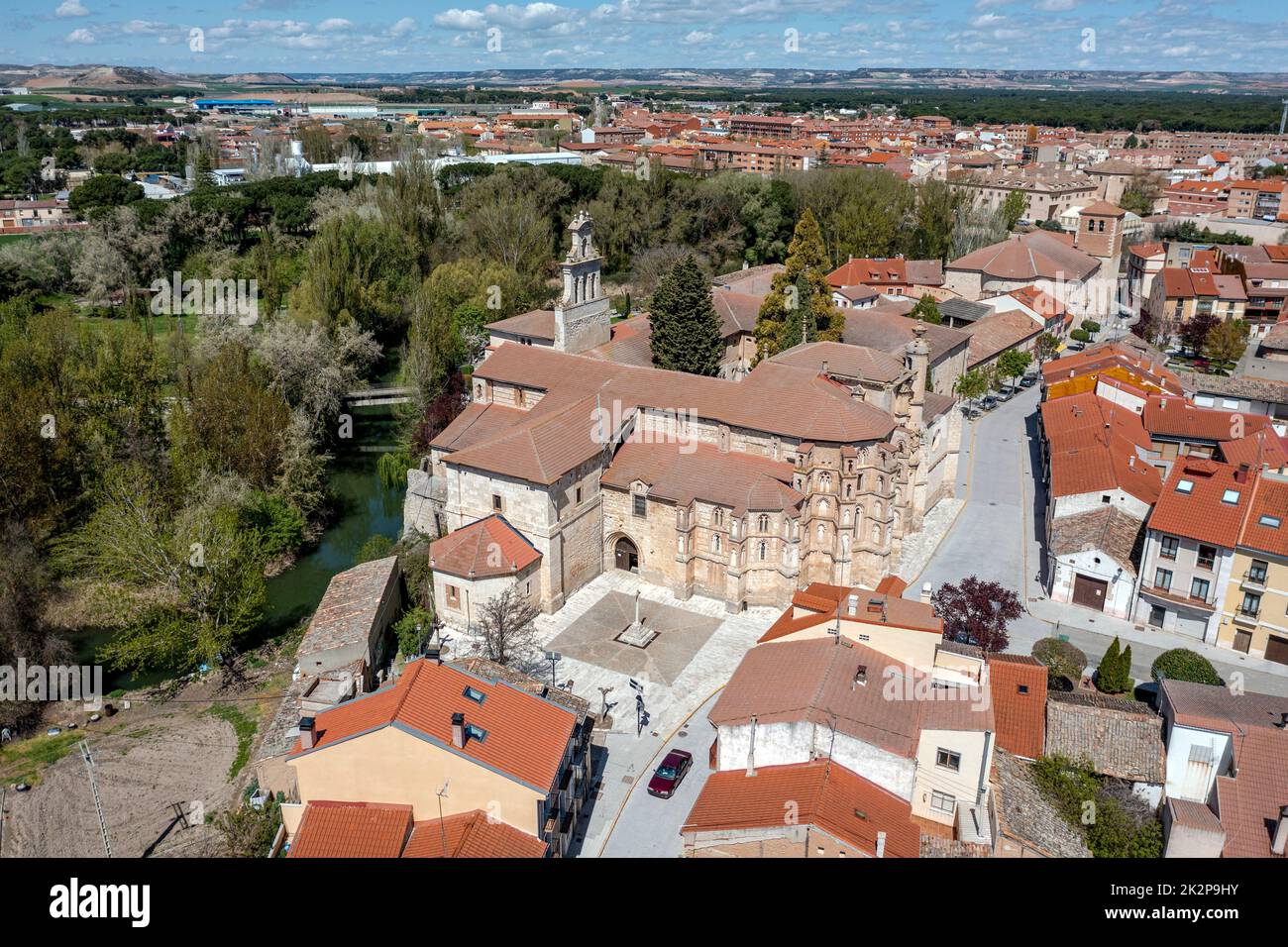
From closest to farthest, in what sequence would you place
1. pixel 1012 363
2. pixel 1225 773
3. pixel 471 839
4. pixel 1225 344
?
pixel 471 839
pixel 1225 773
pixel 1012 363
pixel 1225 344

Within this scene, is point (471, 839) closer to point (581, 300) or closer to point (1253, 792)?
point (1253, 792)

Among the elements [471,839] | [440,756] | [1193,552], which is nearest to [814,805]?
[471,839]

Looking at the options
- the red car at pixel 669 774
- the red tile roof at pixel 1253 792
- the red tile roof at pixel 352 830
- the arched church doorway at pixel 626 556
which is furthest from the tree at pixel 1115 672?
the red tile roof at pixel 352 830

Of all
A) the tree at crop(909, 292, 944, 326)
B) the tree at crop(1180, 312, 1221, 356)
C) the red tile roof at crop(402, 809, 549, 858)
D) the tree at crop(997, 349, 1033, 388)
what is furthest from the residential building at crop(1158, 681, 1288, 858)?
the tree at crop(1180, 312, 1221, 356)

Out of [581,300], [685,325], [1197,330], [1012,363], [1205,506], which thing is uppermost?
[581,300]

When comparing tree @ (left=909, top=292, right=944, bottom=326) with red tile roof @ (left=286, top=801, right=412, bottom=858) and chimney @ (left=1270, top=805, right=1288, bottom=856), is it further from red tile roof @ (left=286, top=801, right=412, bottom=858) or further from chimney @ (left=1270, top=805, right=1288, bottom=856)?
red tile roof @ (left=286, top=801, right=412, bottom=858)

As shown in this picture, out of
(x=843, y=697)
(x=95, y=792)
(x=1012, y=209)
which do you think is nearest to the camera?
(x=843, y=697)

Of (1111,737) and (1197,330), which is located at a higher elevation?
(1197,330)
